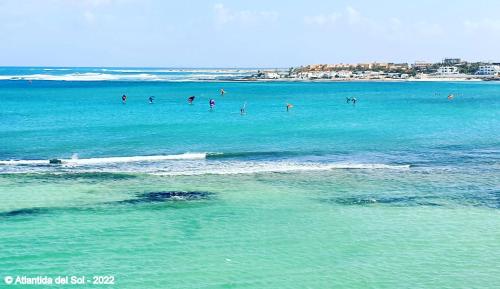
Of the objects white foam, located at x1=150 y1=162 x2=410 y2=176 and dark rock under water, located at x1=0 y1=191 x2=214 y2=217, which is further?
white foam, located at x1=150 y1=162 x2=410 y2=176

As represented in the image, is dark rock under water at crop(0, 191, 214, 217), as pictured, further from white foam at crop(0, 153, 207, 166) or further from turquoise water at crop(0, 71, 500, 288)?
white foam at crop(0, 153, 207, 166)

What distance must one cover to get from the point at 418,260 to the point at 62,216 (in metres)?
13.8

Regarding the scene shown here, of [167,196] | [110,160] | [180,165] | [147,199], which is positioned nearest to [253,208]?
[167,196]

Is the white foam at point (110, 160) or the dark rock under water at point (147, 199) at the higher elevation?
the white foam at point (110, 160)

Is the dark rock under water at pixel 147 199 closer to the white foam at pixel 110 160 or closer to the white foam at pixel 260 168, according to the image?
the white foam at pixel 260 168

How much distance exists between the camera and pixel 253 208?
25.8 m

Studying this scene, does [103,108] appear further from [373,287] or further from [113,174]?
[373,287]

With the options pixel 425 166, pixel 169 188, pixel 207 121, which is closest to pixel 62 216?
pixel 169 188

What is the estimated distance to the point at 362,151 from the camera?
41.6m

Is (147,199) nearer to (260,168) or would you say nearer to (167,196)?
(167,196)

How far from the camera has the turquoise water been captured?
18.8 metres

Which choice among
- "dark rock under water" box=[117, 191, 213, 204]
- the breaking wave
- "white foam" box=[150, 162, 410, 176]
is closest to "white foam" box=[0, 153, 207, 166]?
the breaking wave

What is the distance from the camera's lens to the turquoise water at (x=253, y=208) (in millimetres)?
18797

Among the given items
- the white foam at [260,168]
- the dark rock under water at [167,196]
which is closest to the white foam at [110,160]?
the white foam at [260,168]
